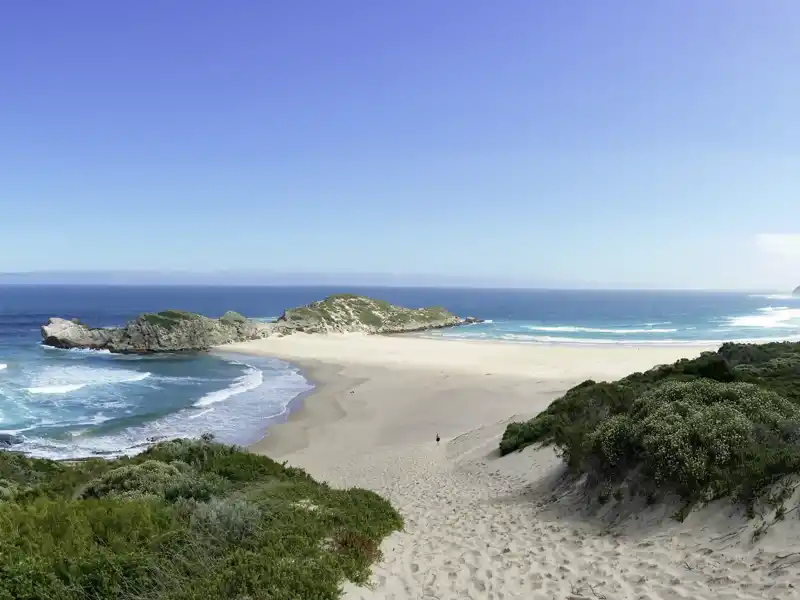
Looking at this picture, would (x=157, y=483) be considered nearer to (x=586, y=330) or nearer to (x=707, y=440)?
(x=707, y=440)

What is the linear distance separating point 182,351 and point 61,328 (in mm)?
14935

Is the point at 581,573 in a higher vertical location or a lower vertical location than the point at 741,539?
lower

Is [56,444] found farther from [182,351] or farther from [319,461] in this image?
[182,351]

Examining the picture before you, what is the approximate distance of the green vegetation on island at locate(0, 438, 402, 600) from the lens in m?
4.95

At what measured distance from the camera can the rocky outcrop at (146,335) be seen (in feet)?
177

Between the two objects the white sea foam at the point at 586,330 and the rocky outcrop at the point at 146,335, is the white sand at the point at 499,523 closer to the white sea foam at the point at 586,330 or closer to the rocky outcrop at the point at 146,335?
the rocky outcrop at the point at 146,335

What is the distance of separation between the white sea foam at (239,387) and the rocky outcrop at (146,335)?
639 inches

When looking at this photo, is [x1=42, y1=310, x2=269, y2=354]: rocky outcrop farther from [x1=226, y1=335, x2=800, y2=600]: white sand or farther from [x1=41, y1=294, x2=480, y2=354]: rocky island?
[x1=226, y1=335, x2=800, y2=600]: white sand

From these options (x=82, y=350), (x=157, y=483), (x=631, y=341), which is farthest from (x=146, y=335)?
(x=631, y=341)

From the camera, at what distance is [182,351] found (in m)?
53.2

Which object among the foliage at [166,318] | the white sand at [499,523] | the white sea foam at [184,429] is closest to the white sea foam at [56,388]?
the white sea foam at [184,429]

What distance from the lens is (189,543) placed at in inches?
230

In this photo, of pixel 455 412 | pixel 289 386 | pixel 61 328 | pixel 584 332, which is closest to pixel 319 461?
pixel 455 412

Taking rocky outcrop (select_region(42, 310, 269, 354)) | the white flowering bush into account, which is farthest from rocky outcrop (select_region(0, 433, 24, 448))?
rocky outcrop (select_region(42, 310, 269, 354))
